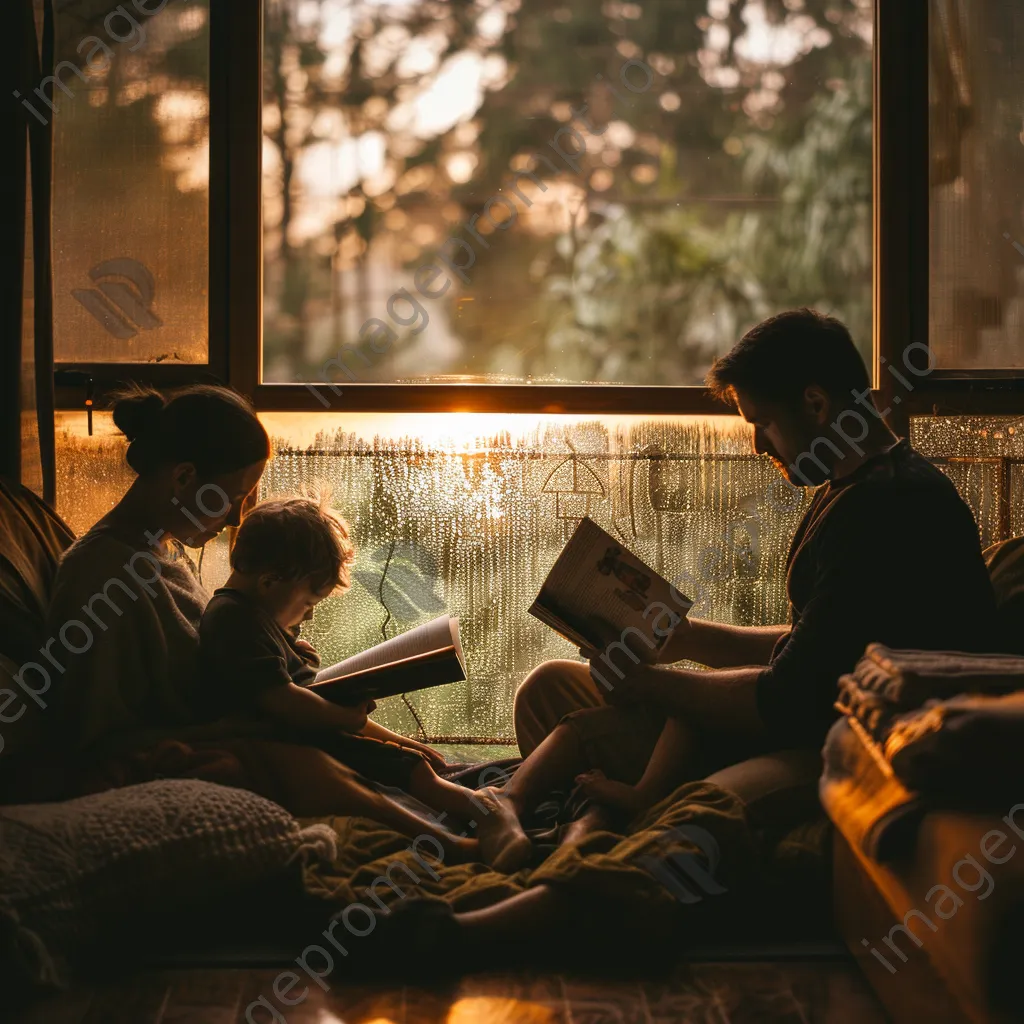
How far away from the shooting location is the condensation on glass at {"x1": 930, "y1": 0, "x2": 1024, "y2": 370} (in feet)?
8.46

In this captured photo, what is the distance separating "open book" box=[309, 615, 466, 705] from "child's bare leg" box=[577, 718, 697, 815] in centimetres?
33

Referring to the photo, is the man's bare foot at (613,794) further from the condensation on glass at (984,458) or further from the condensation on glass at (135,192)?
the condensation on glass at (135,192)

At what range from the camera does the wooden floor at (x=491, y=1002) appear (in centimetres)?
139

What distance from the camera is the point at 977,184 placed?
2596 millimetres

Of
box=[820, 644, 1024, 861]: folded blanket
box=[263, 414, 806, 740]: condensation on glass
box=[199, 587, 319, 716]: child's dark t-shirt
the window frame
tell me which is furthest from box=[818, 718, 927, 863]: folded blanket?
the window frame

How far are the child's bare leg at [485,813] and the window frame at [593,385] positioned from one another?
977 millimetres

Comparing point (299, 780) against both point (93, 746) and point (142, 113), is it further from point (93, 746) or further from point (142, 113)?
point (142, 113)

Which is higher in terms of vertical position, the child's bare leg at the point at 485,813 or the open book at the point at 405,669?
the open book at the point at 405,669

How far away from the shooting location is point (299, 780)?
189cm

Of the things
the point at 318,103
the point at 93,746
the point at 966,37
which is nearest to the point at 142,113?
the point at 318,103

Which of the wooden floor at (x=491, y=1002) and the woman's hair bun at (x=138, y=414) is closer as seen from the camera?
the wooden floor at (x=491, y=1002)

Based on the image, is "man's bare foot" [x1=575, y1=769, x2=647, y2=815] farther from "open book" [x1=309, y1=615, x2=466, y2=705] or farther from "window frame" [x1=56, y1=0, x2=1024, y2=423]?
"window frame" [x1=56, y1=0, x2=1024, y2=423]

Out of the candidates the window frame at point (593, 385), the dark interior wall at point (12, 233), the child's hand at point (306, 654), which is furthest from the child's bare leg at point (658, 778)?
the dark interior wall at point (12, 233)

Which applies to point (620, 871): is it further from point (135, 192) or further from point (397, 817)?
point (135, 192)
